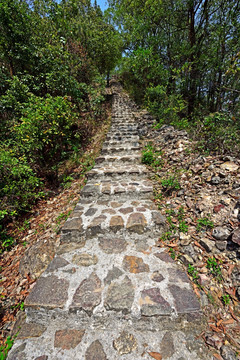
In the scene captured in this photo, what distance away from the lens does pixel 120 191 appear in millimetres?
3141

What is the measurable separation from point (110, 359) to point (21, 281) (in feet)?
4.84

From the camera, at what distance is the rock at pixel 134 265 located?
5.91 feet

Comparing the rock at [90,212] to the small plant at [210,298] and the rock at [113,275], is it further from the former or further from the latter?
the small plant at [210,298]

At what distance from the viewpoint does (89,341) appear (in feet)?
4.24

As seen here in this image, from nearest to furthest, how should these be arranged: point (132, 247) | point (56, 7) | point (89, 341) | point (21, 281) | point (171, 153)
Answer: point (89, 341), point (21, 281), point (132, 247), point (171, 153), point (56, 7)

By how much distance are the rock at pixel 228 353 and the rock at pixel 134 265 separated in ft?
2.79

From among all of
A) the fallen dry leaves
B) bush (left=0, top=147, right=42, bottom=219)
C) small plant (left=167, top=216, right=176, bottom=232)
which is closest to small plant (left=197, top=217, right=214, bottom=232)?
small plant (left=167, top=216, right=176, bottom=232)

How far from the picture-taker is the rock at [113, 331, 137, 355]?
4.01 feet

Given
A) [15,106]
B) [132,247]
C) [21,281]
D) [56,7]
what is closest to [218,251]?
[132,247]

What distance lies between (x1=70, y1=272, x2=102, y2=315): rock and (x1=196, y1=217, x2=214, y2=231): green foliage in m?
1.57

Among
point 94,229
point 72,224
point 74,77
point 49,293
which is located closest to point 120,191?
point 94,229

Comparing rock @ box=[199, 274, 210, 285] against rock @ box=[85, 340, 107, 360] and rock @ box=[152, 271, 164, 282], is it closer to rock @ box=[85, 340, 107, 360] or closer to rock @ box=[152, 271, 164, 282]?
rock @ box=[152, 271, 164, 282]

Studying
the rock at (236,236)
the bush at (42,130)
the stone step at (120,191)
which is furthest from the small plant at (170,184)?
the bush at (42,130)

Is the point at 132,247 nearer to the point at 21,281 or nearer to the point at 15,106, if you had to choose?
the point at 21,281
